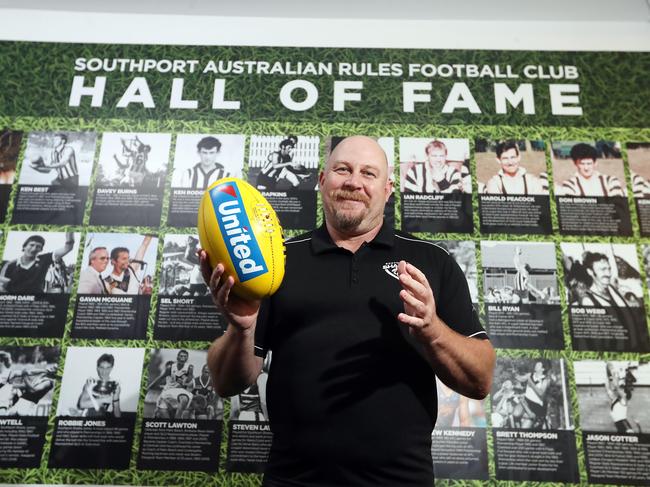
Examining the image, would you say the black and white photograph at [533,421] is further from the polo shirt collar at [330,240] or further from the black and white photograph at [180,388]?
the black and white photograph at [180,388]

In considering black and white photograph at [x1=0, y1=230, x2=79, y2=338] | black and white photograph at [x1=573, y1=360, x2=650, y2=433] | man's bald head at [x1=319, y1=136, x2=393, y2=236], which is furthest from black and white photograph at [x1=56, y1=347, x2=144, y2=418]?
black and white photograph at [x1=573, y1=360, x2=650, y2=433]

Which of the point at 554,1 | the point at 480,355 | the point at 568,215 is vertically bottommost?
the point at 480,355

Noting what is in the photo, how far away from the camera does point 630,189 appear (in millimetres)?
1847

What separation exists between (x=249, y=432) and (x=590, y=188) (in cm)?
138

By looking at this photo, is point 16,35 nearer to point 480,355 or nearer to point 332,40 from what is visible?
point 332,40

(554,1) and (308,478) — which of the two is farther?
(554,1)

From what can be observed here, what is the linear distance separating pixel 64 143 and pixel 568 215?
1.77 meters

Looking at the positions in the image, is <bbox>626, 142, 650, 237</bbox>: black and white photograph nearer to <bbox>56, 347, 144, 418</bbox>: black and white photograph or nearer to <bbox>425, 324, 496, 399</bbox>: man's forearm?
<bbox>425, 324, 496, 399</bbox>: man's forearm

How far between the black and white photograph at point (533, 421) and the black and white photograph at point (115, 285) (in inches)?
45.4

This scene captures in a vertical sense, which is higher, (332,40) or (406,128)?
(332,40)

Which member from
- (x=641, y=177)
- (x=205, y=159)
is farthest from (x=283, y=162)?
(x=641, y=177)

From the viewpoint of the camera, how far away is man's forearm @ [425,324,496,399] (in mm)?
1071

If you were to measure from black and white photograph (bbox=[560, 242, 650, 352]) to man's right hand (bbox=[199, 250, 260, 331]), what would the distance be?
3.63 feet

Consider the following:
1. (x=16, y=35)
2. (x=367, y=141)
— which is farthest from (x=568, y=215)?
(x=16, y=35)
